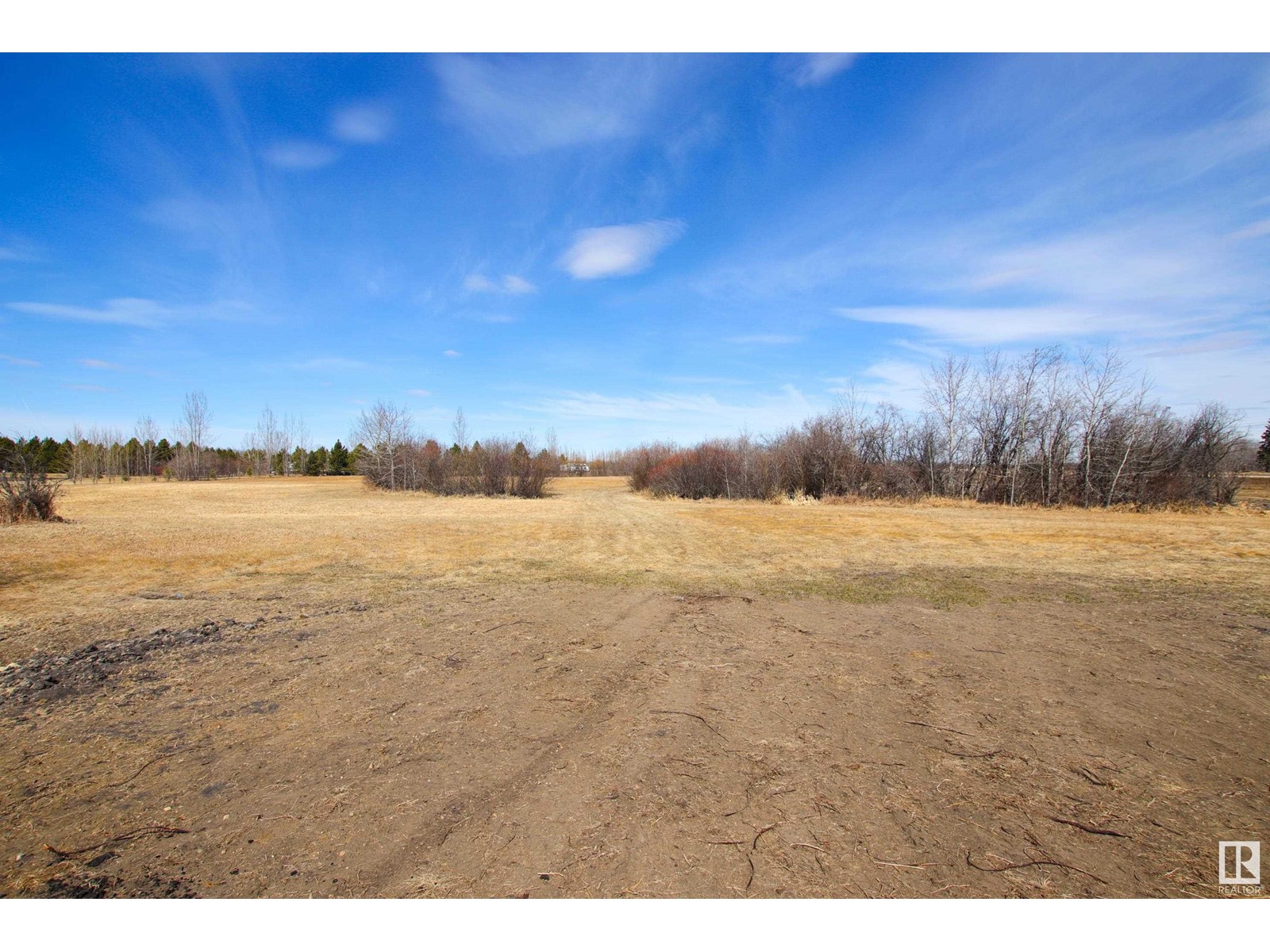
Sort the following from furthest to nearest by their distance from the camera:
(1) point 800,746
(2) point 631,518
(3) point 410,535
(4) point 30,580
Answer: (2) point 631,518 < (3) point 410,535 < (4) point 30,580 < (1) point 800,746

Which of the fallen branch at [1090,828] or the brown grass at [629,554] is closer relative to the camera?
the fallen branch at [1090,828]

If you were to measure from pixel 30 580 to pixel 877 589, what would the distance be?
41.2 feet

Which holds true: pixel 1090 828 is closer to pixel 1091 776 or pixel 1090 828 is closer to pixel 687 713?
pixel 1091 776

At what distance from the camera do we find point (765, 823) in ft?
8.73

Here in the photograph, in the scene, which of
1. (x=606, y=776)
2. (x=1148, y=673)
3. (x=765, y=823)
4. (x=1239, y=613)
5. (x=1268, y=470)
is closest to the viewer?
(x=765, y=823)

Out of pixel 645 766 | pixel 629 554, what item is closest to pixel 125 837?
pixel 645 766

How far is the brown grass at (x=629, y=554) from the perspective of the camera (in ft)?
27.6

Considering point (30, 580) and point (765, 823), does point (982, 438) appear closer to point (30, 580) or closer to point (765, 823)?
point (765, 823)

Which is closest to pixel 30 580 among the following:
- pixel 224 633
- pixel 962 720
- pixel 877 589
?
pixel 224 633

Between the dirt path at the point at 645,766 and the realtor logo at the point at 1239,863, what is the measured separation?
2.3 inches

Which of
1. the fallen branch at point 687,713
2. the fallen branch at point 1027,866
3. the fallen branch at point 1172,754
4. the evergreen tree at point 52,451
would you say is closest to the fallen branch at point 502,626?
the fallen branch at point 687,713

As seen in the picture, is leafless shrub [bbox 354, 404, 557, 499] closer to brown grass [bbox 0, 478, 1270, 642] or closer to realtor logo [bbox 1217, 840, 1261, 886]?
brown grass [bbox 0, 478, 1270, 642]

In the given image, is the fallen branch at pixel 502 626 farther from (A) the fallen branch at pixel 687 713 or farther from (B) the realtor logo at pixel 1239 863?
(B) the realtor logo at pixel 1239 863

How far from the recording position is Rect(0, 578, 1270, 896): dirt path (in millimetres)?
2340
